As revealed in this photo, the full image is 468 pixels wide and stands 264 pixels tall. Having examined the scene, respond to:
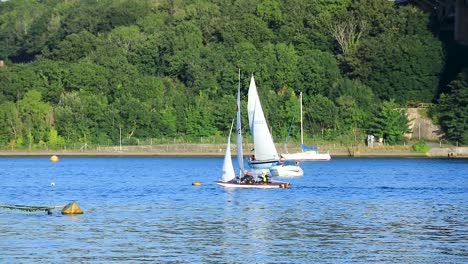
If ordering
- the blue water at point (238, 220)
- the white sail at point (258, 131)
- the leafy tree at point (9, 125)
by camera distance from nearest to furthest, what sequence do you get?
the blue water at point (238, 220)
the white sail at point (258, 131)
the leafy tree at point (9, 125)

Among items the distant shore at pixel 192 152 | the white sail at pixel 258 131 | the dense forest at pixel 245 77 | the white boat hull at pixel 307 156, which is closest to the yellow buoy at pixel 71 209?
the white sail at pixel 258 131

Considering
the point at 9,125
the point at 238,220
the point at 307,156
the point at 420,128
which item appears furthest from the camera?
the point at 9,125

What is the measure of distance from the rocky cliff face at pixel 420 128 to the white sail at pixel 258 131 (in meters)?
52.6

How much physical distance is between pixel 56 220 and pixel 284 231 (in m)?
→ 11.0

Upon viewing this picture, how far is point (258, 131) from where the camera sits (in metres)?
80.1

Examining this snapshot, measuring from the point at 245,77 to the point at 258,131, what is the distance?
63767 mm

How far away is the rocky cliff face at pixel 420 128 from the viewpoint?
13000cm

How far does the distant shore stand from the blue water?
31.2 metres

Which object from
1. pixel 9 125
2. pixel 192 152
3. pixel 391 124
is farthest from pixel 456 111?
pixel 9 125

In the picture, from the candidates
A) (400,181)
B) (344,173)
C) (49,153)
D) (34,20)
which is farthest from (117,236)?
(34,20)

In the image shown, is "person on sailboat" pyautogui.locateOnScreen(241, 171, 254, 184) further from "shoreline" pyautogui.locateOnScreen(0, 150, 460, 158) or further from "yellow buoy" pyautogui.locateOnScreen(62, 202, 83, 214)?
"shoreline" pyautogui.locateOnScreen(0, 150, 460, 158)

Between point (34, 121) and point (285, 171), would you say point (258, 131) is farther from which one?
point (34, 121)

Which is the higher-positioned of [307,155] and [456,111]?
[456,111]

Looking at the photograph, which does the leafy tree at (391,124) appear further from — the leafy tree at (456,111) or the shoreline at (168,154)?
the leafy tree at (456,111)
